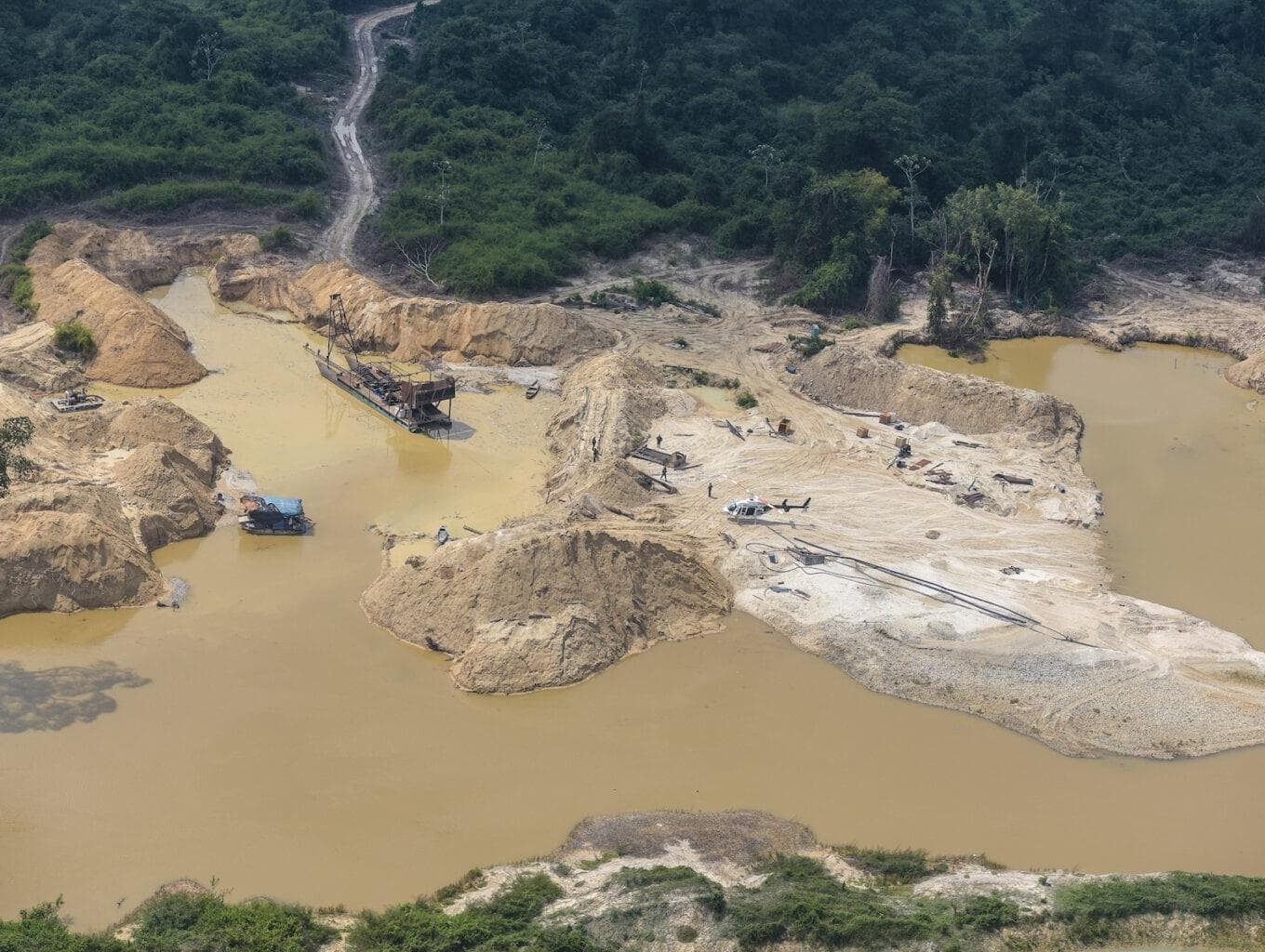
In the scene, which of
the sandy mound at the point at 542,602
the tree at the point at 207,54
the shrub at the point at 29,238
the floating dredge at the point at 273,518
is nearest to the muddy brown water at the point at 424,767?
the sandy mound at the point at 542,602

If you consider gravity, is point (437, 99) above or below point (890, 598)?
above

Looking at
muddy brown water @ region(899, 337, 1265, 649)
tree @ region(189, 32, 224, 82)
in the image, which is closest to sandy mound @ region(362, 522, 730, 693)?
muddy brown water @ region(899, 337, 1265, 649)

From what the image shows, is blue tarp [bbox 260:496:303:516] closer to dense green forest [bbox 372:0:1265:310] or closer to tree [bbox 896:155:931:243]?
dense green forest [bbox 372:0:1265:310]

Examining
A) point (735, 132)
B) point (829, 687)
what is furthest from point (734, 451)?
point (735, 132)

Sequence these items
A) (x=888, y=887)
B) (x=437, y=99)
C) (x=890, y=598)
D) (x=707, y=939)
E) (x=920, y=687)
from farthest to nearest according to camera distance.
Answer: (x=437, y=99), (x=890, y=598), (x=920, y=687), (x=888, y=887), (x=707, y=939)

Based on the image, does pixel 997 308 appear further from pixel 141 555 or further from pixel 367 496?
pixel 141 555

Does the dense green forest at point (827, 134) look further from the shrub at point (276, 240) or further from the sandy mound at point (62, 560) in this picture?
the sandy mound at point (62, 560)
